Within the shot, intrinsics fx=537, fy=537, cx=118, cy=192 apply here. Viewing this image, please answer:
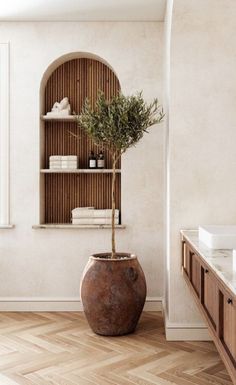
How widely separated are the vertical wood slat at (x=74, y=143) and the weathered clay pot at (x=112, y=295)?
1114 mm

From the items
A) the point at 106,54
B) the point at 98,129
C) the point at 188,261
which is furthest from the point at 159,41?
the point at 188,261

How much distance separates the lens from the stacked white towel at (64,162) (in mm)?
4891

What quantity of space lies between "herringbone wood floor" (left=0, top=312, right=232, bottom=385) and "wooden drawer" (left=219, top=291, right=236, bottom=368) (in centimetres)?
97

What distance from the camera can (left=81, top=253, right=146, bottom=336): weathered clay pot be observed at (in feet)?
13.0

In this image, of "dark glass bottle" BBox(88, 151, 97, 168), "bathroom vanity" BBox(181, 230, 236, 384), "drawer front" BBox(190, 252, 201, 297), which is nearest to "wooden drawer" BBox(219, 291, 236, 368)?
"bathroom vanity" BBox(181, 230, 236, 384)

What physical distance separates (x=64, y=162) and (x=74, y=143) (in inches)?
12.6

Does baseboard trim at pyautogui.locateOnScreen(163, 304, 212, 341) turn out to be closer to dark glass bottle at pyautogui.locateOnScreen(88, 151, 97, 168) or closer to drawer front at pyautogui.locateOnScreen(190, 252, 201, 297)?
drawer front at pyautogui.locateOnScreen(190, 252, 201, 297)

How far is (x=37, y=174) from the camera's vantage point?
4867 millimetres

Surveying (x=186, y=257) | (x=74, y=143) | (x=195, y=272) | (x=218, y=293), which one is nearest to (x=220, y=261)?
(x=218, y=293)

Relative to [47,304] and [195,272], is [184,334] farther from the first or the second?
[47,304]

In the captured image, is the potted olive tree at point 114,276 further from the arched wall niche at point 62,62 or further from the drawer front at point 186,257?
the arched wall niche at point 62,62

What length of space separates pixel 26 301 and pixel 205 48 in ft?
8.83

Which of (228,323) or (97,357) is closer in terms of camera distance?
(228,323)

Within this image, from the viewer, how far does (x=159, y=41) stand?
15.8ft
